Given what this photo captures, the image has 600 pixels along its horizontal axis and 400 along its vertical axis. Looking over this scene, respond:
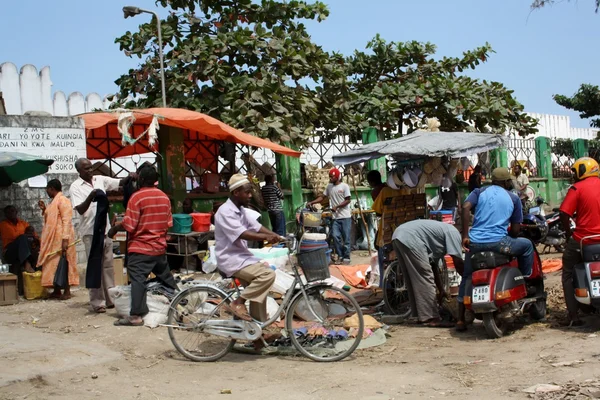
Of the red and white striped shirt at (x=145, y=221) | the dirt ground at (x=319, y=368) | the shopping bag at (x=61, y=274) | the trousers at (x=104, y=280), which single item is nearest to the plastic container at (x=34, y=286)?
the shopping bag at (x=61, y=274)

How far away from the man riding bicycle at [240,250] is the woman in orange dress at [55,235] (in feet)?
13.3

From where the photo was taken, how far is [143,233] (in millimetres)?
8492

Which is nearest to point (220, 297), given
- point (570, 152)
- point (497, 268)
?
point (497, 268)

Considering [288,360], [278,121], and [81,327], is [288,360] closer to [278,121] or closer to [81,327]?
[81,327]

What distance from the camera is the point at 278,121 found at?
51.7 ft

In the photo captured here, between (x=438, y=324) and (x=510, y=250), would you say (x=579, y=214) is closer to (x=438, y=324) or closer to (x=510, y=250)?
(x=510, y=250)

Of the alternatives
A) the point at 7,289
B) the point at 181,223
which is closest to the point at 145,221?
the point at 7,289

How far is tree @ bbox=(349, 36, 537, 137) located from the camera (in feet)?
65.1

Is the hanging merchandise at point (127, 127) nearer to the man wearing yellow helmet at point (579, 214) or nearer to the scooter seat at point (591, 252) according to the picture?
the man wearing yellow helmet at point (579, 214)

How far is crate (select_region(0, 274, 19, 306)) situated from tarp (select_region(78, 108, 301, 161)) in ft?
10.3

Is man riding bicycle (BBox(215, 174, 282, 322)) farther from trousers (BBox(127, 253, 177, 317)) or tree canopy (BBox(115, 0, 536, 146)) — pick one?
tree canopy (BBox(115, 0, 536, 146))

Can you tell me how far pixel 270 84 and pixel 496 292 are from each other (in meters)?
10.1

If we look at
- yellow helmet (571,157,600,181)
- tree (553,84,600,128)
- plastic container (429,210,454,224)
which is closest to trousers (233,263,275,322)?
yellow helmet (571,157,600,181)

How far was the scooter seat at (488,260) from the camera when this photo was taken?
7.53 m
